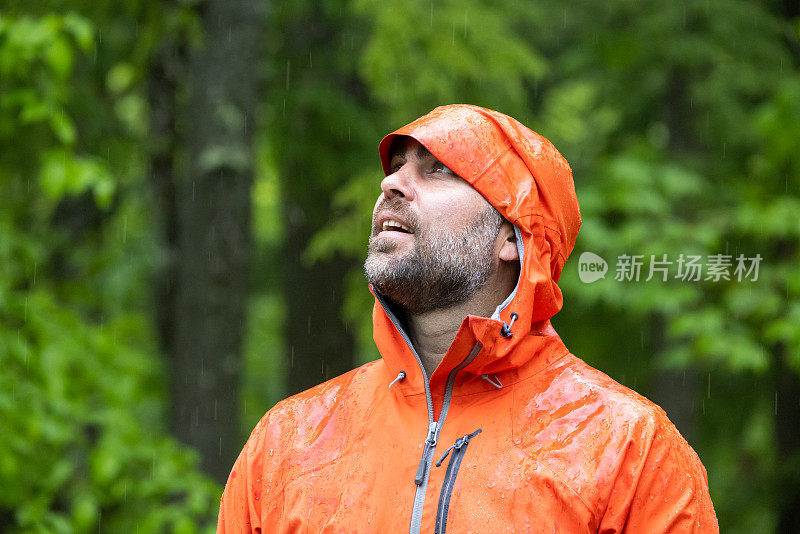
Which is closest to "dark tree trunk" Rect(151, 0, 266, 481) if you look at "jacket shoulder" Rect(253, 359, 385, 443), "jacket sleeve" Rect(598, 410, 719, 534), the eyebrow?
the eyebrow

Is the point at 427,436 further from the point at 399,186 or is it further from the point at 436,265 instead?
the point at 399,186

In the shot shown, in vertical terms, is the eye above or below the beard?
above

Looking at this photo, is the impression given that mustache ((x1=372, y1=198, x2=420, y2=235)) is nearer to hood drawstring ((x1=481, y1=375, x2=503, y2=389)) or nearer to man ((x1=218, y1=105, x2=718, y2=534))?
man ((x1=218, y1=105, x2=718, y2=534))

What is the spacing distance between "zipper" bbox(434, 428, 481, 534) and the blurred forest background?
7.07 ft

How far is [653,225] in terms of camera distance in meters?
6.81

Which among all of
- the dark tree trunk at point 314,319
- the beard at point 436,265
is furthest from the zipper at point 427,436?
the dark tree trunk at point 314,319

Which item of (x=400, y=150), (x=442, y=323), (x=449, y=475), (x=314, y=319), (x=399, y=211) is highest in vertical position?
(x=400, y=150)

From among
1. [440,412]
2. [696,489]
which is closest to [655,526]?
[696,489]

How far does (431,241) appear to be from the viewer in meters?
2.63

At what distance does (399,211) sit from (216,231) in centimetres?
330

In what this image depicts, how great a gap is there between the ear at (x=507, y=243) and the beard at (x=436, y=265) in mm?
25

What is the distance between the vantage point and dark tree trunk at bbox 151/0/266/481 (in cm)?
576

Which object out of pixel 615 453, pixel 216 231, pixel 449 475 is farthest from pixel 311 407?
pixel 216 231

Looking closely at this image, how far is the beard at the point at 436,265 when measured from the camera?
2.60 meters
